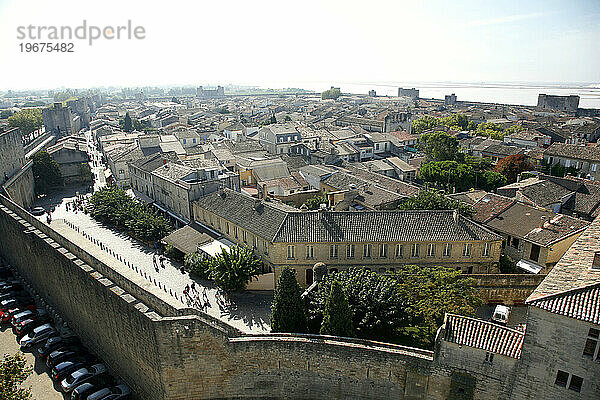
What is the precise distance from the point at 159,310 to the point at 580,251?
63.8 feet

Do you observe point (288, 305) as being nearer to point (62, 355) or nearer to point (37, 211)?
point (62, 355)

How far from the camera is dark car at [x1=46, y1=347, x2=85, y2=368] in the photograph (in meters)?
23.0

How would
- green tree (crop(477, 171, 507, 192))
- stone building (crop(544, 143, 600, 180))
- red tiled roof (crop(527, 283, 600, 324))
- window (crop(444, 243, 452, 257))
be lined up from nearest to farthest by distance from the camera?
red tiled roof (crop(527, 283, 600, 324)) → window (crop(444, 243, 452, 257)) → stone building (crop(544, 143, 600, 180)) → green tree (crop(477, 171, 507, 192))

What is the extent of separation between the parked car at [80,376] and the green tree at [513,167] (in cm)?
5267

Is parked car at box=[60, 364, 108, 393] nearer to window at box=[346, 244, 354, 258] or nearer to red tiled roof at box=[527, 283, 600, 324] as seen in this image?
window at box=[346, 244, 354, 258]

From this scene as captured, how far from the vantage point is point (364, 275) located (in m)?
23.5

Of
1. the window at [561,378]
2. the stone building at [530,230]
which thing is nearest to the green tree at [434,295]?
the window at [561,378]

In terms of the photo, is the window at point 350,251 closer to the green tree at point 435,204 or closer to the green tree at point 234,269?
the green tree at point 234,269

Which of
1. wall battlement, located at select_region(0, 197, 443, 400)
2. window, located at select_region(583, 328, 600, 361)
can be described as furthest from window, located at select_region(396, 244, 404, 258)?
window, located at select_region(583, 328, 600, 361)

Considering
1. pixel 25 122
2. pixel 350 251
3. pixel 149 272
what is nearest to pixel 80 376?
pixel 149 272

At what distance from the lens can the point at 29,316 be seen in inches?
1072

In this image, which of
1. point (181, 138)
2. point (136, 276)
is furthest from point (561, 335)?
point (181, 138)

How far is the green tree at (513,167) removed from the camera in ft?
181

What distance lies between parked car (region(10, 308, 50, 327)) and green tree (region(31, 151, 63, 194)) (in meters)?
37.2
